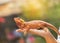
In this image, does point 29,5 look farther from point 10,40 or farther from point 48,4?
point 10,40

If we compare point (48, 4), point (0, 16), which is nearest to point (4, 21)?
point (0, 16)

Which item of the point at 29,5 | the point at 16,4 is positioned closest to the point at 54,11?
the point at 29,5

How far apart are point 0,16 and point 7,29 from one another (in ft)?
0.38

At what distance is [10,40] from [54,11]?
41cm

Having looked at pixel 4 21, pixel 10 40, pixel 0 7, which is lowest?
pixel 10 40

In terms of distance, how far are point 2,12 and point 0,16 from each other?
4cm

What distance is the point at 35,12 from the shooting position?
1132 millimetres

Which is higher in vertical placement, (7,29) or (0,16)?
(0,16)

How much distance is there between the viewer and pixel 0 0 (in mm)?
1117

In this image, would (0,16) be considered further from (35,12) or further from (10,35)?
(35,12)

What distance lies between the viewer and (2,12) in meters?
1.15

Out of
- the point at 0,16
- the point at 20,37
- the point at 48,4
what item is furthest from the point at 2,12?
the point at 48,4

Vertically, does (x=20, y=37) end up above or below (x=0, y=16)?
below

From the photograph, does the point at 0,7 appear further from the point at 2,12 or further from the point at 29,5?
the point at 29,5
